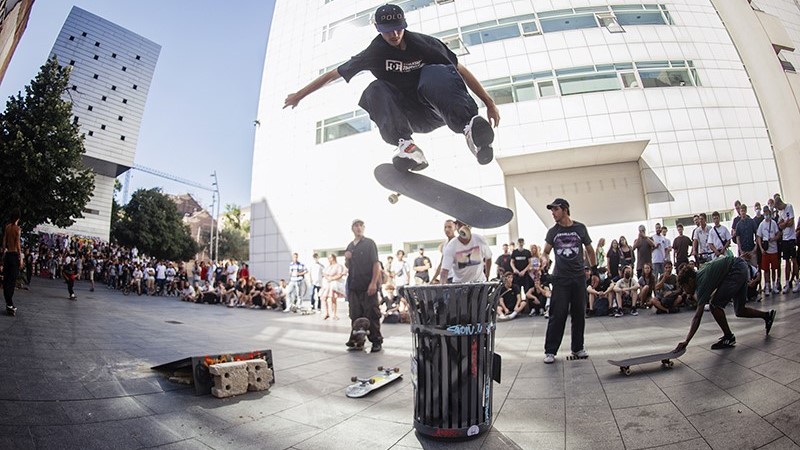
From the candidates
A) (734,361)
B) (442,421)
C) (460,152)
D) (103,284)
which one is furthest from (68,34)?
(103,284)

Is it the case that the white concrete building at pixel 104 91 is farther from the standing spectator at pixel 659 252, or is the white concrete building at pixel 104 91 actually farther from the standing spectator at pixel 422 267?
the standing spectator at pixel 659 252

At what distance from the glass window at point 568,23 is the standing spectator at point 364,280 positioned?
4.98 metres

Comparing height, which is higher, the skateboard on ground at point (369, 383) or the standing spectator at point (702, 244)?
the standing spectator at point (702, 244)

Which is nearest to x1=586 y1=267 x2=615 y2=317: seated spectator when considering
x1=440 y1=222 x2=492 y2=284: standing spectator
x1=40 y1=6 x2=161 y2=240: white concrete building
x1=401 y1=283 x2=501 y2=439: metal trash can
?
x1=440 y1=222 x2=492 y2=284: standing spectator

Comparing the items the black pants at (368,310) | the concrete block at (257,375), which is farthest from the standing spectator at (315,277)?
the concrete block at (257,375)

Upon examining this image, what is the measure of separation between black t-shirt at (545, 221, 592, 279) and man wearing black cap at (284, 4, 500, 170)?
1707 millimetres

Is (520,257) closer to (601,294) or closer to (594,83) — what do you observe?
(601,294)

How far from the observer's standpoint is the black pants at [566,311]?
3.74 meters

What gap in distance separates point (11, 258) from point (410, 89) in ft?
23.2

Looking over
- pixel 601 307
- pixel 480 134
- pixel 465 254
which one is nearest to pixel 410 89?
pixel 480 134

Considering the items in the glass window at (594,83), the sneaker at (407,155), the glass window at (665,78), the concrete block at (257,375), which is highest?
the glass window at (594,83)

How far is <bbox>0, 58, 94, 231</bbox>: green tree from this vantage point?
3973mm

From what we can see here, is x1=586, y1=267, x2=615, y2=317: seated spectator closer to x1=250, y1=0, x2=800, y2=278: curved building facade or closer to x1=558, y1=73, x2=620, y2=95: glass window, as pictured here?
x1=250, y1=0, x2=800, y2=278: curved building facade

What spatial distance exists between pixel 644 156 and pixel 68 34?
5945mm
